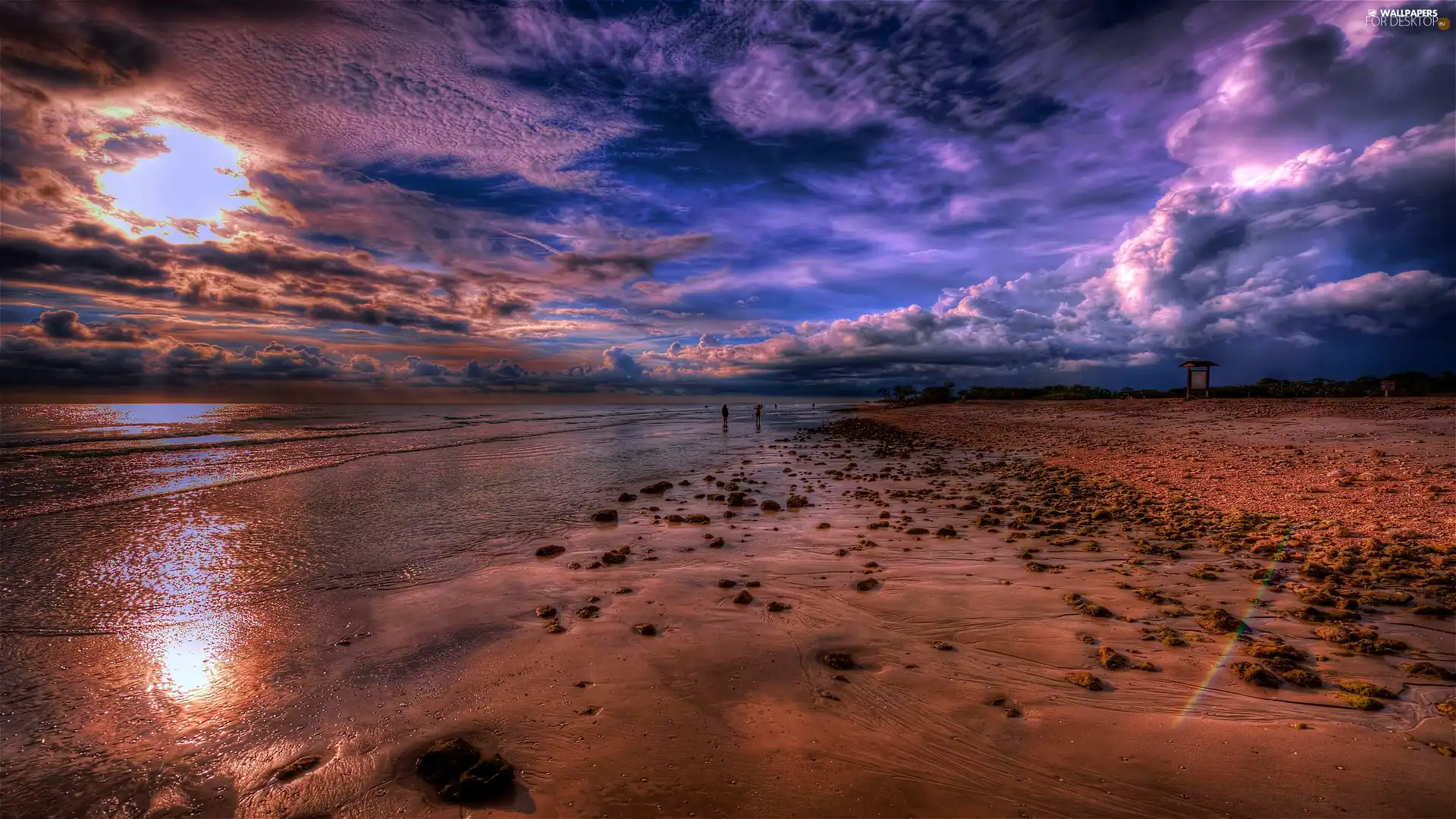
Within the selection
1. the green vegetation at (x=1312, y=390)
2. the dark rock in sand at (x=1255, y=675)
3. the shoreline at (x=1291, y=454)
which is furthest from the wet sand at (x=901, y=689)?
the green vegetation at (x=1312, y=390)

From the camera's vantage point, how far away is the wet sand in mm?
4051

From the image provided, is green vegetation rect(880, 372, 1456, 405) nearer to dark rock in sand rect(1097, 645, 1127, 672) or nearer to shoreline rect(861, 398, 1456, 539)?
shoreline rect(861, 398, 1456, 539)

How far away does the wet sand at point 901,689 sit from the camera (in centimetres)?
405

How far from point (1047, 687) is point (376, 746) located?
668 centimetres

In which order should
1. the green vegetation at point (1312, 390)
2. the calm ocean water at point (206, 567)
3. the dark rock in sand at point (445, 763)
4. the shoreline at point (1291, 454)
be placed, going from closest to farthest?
the dark rock in sand at point (445, 763) → the calm ocean water at point (206, 567) → the shoreline at point (1291, 454) → the green vegetation at point (1312, 390)

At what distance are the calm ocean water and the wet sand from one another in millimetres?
629

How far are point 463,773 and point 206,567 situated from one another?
425 inches

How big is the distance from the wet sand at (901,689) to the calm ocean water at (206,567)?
0.63 meters

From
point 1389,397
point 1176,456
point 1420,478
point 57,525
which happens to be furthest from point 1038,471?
point 1389,397

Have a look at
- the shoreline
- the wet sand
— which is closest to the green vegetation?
the shoreline

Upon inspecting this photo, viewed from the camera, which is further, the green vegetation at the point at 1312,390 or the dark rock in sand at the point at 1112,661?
the green vegetation at the point at 1312,390

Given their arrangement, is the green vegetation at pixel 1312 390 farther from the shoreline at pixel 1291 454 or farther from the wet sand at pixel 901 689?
the wet sand at pixel 901 689

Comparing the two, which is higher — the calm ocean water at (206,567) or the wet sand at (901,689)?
the wet sand at (901,689)

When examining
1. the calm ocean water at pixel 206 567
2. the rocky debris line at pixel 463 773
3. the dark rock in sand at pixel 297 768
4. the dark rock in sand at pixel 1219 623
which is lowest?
the calm ocean water at pixel 206 567
